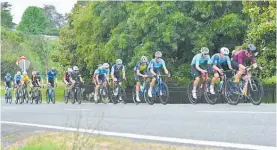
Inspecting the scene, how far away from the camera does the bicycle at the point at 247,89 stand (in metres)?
13.0

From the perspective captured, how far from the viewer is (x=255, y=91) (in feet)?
42.8

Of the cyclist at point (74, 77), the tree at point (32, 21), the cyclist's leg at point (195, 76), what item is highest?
the tree at point (32, 21)

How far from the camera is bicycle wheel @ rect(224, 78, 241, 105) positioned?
1363cm

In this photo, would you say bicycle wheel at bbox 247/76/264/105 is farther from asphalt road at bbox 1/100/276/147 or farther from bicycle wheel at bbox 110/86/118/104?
bicycle wheel at bbox 110/86/118/104

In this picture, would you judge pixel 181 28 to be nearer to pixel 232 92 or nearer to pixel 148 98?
pixel 148 98

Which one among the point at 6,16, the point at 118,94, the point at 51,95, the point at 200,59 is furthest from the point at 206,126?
the point at 6,16

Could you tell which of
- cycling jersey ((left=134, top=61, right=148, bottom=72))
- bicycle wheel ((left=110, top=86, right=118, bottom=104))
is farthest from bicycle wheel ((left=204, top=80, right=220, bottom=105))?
bicycle wheel ((left=110, top=86, right=118, bottom=104))

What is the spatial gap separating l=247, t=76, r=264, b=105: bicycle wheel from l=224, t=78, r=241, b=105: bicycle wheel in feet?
1.43

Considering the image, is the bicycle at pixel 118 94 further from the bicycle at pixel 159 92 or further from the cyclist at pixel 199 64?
the cyclist at pixel 199 64

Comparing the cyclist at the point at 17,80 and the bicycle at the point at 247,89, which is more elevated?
the cyclist at the point at 17,80

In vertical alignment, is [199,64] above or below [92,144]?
above

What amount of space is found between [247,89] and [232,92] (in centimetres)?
73

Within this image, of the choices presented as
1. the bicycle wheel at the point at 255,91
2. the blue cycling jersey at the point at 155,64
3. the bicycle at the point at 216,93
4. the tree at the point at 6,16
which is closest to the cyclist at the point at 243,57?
the bicycle wheel at the point at 255,91

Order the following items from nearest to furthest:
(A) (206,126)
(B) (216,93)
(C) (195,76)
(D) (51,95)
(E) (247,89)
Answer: (A) (206,126) → (E) (247,89) → (B) (216,93) → (C) (195,76) → (D) (51,95)
